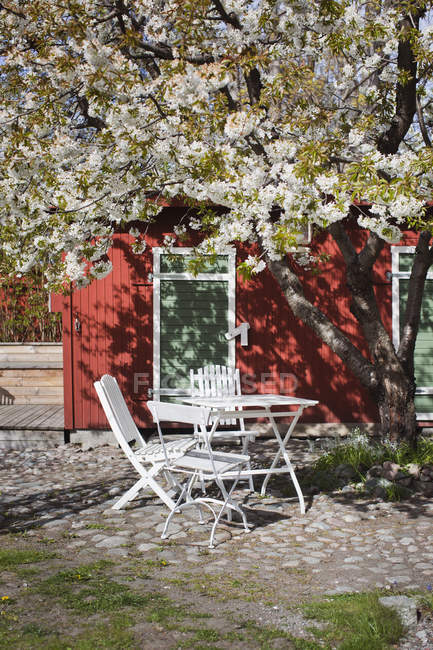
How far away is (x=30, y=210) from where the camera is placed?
6543 mm

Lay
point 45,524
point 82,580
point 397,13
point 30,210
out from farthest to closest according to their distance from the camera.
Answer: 1. point 30,210
2. point 397,13
3. point 45,524
4. point 82,580

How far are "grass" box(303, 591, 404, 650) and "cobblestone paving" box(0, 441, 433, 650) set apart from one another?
11 centimetres

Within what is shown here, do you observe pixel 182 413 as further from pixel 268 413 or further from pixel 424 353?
pixel 424 353

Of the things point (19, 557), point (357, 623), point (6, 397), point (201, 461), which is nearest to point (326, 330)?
point (201, 461)

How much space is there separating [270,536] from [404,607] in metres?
1.69

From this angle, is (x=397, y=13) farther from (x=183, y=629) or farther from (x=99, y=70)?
(x=183, y=629)

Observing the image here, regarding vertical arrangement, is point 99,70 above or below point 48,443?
above

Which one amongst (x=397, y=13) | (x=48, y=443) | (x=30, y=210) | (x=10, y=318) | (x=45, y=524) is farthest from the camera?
(x=10, y=318)

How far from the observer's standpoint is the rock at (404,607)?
10.8 feet

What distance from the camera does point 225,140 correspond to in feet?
20.4

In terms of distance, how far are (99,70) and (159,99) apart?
956 millimetres

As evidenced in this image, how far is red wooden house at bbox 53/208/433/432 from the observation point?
9.05m

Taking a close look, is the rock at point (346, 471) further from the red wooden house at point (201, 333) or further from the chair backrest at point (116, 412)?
the red wooden house at point (201, 333)

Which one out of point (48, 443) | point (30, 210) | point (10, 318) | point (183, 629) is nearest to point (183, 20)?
point (30, 210)
